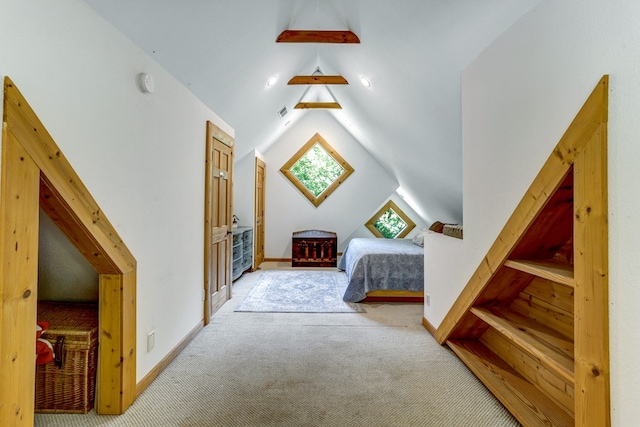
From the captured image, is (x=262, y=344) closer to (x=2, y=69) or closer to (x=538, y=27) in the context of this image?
(x=2, y=69)

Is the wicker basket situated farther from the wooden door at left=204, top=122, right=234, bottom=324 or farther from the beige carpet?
the wooden door at left=204, top=122, right=234, bottom=324

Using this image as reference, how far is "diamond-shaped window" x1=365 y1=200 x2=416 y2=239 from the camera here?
6.36 metres

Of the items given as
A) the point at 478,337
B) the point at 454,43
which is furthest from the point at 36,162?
the point at 478,337

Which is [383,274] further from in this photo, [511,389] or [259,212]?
[259,212]

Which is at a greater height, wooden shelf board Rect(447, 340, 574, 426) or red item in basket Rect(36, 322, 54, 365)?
red item in basket Rect(36, 322, 54, 365)

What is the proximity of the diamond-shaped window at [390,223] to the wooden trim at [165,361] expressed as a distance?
14.7 feet

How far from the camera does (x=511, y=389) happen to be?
5.41 feet

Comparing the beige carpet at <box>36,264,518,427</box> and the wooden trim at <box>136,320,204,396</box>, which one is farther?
the wooden trim at <box>136,320,204,396</box>

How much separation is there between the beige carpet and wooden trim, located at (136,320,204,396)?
0.12 ft

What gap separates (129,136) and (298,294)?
8.49 ft

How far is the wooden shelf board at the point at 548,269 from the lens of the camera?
3.90ft

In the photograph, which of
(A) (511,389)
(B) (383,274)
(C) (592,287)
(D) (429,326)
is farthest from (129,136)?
(B) (383,274)

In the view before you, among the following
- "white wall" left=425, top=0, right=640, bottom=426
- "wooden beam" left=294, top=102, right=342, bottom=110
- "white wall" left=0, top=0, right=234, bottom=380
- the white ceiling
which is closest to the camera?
"white wall" left=425, top=0, right=640, bottom=426

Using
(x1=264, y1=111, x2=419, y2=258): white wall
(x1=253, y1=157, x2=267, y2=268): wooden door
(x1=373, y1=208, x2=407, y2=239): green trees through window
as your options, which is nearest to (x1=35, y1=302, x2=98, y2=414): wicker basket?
(x1=253, y1=157, x2=267, y2=268): wooden door
